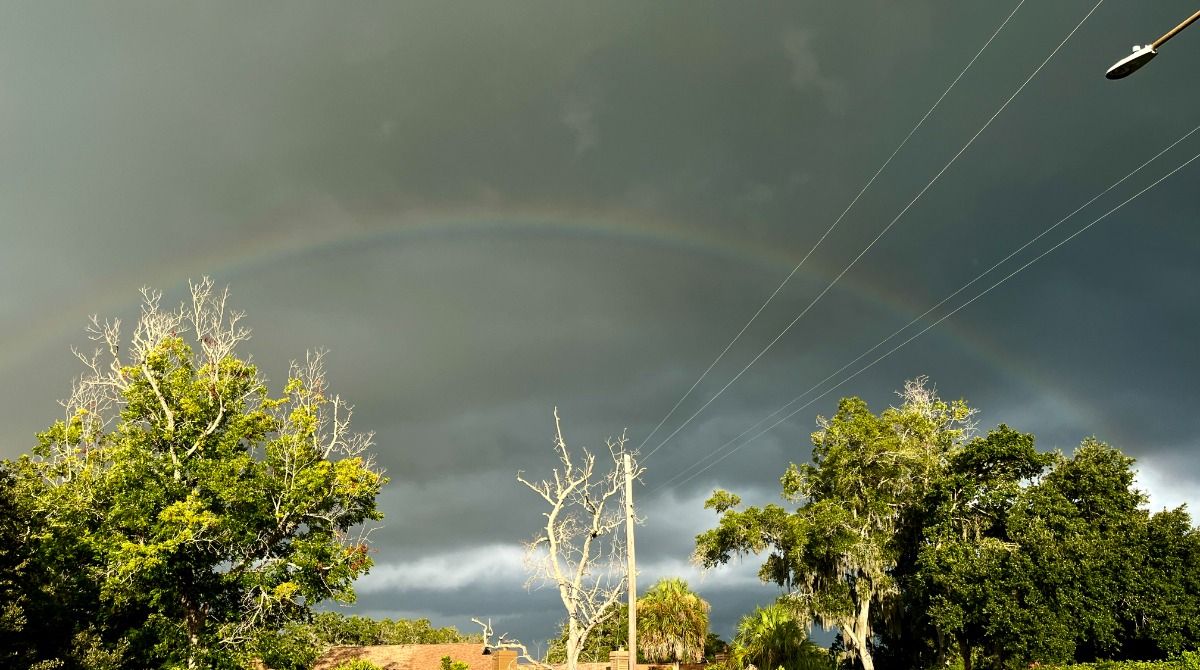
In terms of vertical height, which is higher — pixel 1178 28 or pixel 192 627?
pixel 1178 28

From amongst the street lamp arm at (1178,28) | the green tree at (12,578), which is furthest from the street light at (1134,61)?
the green tree at (12,578)

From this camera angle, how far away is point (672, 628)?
30625mm

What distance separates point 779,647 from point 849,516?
6602 mm

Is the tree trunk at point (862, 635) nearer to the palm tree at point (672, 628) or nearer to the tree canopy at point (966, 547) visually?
the tree canopy at point (966, 547)

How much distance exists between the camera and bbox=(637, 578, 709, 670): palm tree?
1201 inches

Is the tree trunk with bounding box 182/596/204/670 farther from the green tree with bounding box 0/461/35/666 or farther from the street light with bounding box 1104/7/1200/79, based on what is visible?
the street light with bounding box 1104/7/1200/79

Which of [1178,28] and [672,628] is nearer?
[1178,28]

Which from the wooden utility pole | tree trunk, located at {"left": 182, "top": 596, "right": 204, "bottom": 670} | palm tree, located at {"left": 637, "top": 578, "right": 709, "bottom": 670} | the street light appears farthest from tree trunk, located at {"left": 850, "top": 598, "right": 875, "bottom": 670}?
the street light

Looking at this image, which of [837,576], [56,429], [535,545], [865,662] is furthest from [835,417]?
[56,429]

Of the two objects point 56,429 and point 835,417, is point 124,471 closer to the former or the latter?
point 56,429

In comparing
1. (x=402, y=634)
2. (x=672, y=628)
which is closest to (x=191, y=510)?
(x=672, y=628)

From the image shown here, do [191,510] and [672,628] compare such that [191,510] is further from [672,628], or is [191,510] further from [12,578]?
[672,628]

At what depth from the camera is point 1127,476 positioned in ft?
86.8

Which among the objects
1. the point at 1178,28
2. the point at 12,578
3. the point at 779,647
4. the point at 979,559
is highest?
the point at 1178,28
